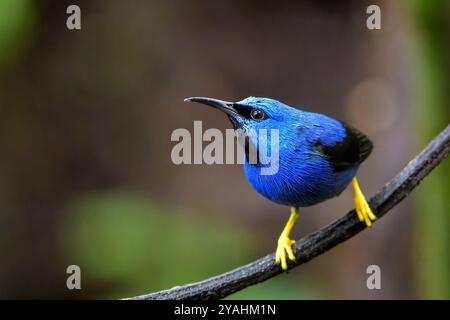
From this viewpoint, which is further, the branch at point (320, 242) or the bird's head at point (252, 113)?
the bird's head at point (252, 113)

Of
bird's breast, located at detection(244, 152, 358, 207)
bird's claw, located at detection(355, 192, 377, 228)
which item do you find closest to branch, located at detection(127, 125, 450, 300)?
bird's claw, located at detection(355, 192, 377, 228)

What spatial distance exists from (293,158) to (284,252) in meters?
0.62

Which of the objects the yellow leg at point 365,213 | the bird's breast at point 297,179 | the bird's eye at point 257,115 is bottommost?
the yellow leg at point 365,213

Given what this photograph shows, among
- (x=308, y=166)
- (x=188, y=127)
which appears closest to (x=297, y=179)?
(x=308, y=166)

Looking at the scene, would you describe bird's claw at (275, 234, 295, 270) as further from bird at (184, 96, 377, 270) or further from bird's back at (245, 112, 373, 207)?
bird's back at (245, 112, 373, 207)

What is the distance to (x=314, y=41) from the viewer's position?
24.2 ft

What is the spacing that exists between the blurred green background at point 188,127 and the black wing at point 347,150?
981mm

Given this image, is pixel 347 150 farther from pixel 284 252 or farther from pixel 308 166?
pixel 284 252

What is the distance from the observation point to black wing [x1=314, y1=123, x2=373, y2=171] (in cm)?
408

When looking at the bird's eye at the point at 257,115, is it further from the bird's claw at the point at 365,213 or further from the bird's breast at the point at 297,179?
the bird's claw at the point at 365,213

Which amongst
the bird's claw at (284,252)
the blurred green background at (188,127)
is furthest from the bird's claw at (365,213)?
the blurred green background at (188,127)

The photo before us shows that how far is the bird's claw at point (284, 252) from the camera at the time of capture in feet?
12.7

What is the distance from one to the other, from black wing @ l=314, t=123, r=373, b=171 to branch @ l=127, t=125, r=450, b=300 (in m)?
0.32
